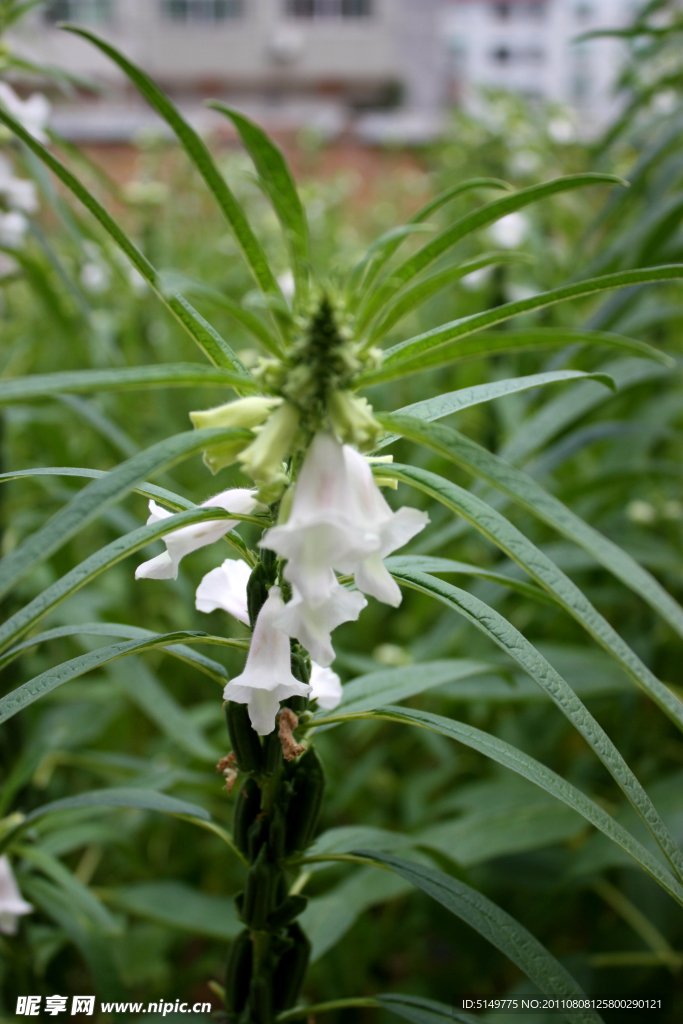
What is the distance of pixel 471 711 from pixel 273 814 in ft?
2.67

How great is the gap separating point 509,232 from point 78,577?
145cm

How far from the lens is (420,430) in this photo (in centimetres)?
32

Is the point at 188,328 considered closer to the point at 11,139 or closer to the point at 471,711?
the point at 11,139

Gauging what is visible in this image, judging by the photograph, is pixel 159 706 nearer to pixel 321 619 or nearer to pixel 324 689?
pixel 324 689

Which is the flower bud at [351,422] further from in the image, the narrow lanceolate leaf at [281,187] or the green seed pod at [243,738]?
the green seed pod at [243,738]

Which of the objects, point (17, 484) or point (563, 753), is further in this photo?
point (563, 753)

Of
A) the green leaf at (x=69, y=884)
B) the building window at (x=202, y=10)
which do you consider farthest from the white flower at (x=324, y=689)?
the building window at (x=202, y=10)

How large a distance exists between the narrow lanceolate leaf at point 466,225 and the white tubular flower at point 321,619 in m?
0.12

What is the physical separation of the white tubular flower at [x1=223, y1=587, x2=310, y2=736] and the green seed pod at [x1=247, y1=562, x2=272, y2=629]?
0.01 meters

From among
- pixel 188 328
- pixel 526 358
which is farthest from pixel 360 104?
pixel 188 328

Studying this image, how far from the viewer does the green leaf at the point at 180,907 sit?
2.84ft

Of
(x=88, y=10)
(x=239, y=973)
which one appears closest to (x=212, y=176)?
(x=239, y=973)

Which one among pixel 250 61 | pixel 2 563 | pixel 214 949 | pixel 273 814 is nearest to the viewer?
pixel 2 563

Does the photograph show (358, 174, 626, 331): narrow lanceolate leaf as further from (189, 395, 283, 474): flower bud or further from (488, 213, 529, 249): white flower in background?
(488, 213, 529, 249): white flower in background
